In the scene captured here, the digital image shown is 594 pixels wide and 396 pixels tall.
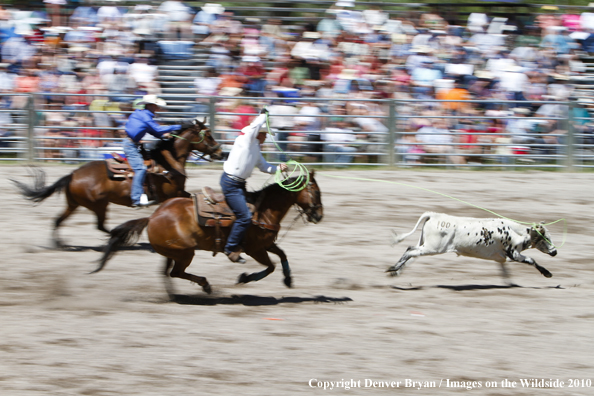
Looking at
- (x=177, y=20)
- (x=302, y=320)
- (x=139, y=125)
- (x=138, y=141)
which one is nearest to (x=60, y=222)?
(x=138, y=141)

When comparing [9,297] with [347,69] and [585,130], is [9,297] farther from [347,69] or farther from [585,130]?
→ [585,130]

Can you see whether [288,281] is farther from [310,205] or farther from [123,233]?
[123,233]

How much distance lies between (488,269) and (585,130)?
7241 mm


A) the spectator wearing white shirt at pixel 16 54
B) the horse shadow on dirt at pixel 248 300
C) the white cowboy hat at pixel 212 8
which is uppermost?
the white cowboy hat at pixel 212 8

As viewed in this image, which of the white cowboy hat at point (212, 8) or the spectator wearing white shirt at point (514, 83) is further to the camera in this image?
the white cowboy hat at point (212, 8)

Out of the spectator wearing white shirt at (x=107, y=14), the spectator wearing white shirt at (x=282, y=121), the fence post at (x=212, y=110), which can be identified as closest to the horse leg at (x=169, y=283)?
the spectator wearing white shirt at (x=282, y=121)

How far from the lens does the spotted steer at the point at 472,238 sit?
746cm

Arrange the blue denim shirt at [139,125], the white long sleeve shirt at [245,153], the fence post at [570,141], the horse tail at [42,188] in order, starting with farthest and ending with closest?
the fence post at [570,141] < the horse tail at [42,188] < the blue denim shirt at [139,125] < the white long sleeve shirt at [245,153]

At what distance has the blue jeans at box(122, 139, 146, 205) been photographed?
29.0 feet

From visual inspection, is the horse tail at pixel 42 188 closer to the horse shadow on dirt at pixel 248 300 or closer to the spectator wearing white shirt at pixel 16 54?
the horse shadow on dirt at pixel 248 300

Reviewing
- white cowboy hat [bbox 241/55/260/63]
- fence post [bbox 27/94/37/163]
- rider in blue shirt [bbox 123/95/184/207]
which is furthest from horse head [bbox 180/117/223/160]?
fence post [bbox 27/94/37/163]

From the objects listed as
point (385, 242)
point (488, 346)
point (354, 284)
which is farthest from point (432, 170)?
point (488, 346)

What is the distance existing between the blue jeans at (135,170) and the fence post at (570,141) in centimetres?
949

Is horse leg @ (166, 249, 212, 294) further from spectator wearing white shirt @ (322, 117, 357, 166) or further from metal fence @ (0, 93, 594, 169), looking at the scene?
spectator wearing white shirt @ (322, 117, 357, 166)
